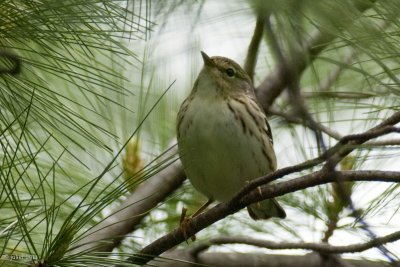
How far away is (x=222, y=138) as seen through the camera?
374 cm

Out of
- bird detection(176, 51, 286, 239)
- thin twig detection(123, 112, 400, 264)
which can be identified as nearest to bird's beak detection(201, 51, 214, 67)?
bird detection(176, 51, 286, 239)

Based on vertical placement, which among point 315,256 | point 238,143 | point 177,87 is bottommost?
point 315,256

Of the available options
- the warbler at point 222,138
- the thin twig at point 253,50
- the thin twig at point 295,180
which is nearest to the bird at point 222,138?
the warbler at point 222,138

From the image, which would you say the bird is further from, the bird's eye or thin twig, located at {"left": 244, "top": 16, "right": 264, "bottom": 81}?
thin twig, located at {"left": 244, "top": 16, "right": 264, "bottom": 81}

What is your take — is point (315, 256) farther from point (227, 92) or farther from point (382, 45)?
point (382, 45)

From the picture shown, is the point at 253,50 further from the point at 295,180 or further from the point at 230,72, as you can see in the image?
the point at 295,180

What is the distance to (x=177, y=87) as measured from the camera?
5.03 metres

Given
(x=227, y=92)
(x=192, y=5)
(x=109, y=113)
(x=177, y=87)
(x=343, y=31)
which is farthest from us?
(x=177, y=87)

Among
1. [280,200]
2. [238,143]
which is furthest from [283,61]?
[280,200]

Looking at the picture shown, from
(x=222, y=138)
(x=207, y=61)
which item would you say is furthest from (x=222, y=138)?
(x=207, y=61)

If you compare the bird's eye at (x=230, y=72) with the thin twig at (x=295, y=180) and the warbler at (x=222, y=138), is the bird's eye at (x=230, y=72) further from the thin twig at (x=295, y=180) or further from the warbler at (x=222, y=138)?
the thin twig at (x=295, y=180)

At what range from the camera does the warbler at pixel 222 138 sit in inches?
148

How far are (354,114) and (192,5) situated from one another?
1.24 meters

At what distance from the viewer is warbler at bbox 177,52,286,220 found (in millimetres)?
3760
